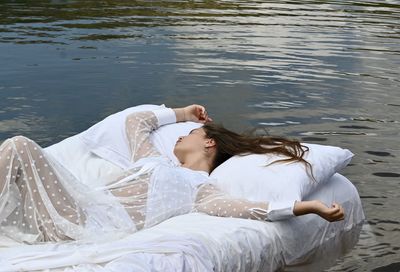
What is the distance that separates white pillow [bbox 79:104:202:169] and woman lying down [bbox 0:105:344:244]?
1.48ft

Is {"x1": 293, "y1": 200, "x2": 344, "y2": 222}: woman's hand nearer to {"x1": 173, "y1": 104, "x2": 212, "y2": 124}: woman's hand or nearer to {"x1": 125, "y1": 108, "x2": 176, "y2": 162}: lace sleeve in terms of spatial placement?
{"x1": 125, "y1": 108, "x2": 176, "y2": 162}: lace sleeve

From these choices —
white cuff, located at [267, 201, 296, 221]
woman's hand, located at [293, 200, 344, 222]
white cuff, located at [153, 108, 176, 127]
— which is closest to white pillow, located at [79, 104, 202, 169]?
white cuff, located at [153, 108, 176, 127]

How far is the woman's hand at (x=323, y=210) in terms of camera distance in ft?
14.5

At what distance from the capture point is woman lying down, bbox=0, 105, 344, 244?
14.1 feet

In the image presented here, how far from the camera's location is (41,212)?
14.3 ft

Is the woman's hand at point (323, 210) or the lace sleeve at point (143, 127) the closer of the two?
the woman's hand at point (323, 210)

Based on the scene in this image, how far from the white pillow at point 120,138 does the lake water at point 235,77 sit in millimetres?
1327

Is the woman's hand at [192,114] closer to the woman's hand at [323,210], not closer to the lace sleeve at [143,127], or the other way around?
the lace sleeve at [143,127]

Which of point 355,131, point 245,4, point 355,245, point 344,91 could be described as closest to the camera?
point 355,245

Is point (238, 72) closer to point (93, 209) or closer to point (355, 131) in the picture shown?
point (355, 131)

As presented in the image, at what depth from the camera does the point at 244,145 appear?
518 centimetres

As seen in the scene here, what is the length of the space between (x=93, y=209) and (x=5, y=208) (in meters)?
0.45

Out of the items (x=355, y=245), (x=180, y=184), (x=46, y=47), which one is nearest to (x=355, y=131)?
(x=355, y=245)

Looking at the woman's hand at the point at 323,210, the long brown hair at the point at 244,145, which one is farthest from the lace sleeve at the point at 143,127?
the woman's hand at the point at 323,210
